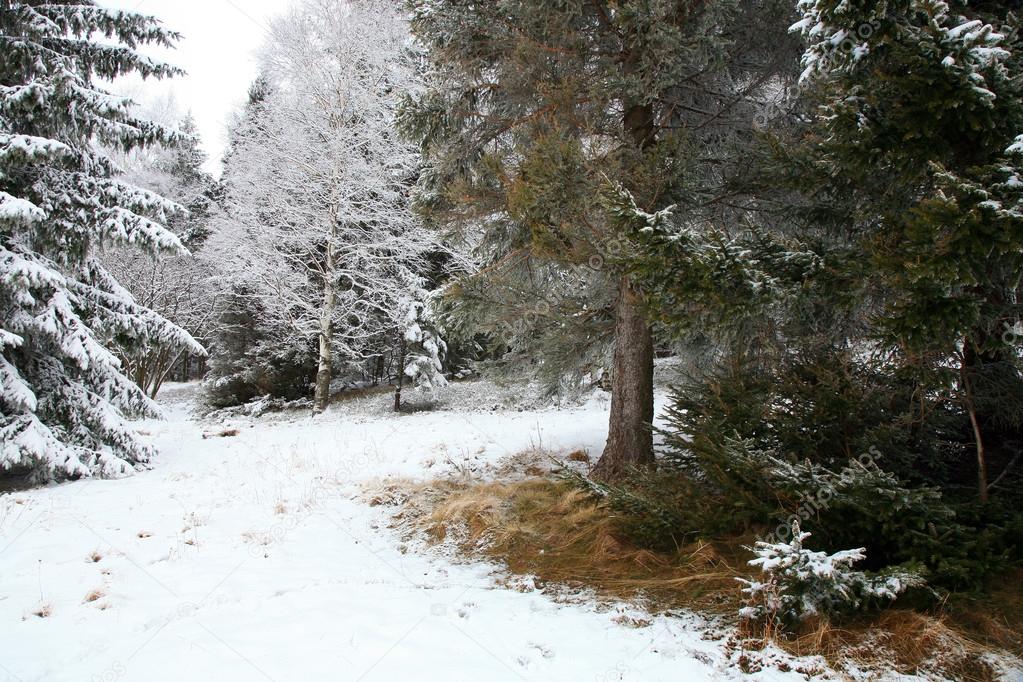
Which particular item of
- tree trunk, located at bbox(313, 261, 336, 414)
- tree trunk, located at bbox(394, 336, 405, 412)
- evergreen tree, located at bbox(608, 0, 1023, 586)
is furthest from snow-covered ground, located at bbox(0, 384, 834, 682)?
tree trunk, located at bbox(394, 336, 405, 412)

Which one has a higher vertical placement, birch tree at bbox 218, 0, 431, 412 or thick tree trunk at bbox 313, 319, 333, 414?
birch tree at bbox 218, 0, 431, 412

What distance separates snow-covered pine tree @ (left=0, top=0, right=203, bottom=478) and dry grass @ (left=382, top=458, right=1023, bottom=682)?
4714 millimetres

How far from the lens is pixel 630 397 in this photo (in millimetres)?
6086

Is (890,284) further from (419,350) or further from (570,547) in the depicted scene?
(419,350)

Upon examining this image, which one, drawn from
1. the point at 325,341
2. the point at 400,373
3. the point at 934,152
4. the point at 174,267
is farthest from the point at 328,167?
the point at 934,152

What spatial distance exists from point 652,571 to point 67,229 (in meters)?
8.48

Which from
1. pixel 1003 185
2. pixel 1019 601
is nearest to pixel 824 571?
pixel 1019 601

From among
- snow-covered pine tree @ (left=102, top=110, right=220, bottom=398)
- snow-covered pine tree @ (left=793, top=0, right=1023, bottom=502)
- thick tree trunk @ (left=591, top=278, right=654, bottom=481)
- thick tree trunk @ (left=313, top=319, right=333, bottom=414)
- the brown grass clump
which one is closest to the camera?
snow-covered pine tree @ (left=793, top=0, right=1023, bottom=502)

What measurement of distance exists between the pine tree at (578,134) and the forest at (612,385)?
45 millimetres

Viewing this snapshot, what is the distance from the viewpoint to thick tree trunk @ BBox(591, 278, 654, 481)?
19.7 ft

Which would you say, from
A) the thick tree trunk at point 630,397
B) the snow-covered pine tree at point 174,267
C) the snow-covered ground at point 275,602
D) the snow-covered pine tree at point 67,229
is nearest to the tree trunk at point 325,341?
the snow-covered pine tree at point 174,267

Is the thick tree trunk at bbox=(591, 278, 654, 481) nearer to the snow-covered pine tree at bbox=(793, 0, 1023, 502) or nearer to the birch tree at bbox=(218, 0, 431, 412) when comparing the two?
the snow-covered pine tree at bbox=(793, 0, 1023, 502)

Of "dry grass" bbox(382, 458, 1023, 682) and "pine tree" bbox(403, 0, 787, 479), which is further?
"pine tree" bbox(403, 0, 787, 479)

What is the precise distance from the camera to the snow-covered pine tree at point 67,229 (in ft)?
23.5
